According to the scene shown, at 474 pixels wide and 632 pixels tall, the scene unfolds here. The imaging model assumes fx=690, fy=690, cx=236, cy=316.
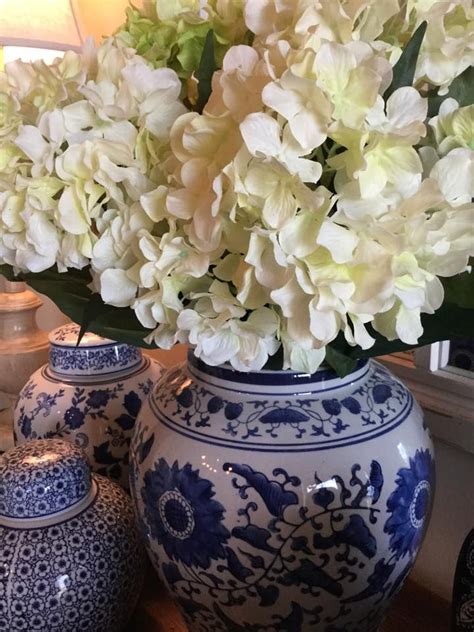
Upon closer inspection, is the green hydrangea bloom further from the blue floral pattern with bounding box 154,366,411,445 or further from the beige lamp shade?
the beige lamp shade

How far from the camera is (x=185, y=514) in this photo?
46 cm

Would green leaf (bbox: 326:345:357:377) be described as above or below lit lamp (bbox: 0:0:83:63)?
below

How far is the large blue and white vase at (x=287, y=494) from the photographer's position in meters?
0.44

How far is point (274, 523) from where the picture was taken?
436 mm

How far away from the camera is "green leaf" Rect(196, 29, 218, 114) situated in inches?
15.9

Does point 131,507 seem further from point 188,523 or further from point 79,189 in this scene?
point 79,189

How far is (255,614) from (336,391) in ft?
0.53

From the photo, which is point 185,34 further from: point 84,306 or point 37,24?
point 37,24

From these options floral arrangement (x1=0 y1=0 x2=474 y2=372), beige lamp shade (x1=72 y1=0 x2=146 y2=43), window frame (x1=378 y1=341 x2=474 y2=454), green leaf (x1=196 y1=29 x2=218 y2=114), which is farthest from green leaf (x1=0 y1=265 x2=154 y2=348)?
beige lamp shade (x1=72 y1=0 x2=146 y2=43)

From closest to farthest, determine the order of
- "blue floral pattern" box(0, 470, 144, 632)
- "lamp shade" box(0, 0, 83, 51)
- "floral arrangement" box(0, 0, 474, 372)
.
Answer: "floral arrangement" box(0, 0, 474, 372), "blue floral pattern" box(0, 470, 144, 632), "lamp shade" box(0, 0, 83, 51)

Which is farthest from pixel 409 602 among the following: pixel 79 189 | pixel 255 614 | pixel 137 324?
pixel 79 189

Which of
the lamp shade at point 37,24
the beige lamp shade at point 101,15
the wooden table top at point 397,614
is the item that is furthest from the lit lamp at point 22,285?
the wooden table top at point 397,614

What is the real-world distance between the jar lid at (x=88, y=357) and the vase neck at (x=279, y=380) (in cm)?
29

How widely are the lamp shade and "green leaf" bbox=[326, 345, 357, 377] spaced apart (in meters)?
0.58
